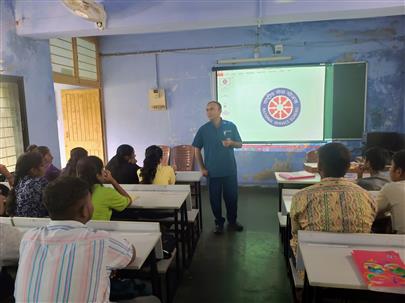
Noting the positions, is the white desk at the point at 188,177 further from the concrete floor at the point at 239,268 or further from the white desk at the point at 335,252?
the white desk at the point at 335,252

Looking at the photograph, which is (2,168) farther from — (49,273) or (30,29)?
(49,273)

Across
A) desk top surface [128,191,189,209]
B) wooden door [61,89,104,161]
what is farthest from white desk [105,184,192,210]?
wooden door [61,89,104,161]

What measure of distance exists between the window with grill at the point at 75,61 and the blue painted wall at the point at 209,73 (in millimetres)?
232

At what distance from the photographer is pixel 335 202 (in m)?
1.62

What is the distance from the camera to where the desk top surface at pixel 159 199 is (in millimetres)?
2449

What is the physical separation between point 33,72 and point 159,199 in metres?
2.37

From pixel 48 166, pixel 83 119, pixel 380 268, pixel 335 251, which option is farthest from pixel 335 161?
pixel 83 119

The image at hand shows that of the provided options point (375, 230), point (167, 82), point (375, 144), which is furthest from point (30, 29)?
point (375, 144)

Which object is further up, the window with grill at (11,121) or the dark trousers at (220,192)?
the window with grill at (11,121)

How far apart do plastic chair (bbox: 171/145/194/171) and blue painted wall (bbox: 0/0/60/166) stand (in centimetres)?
207

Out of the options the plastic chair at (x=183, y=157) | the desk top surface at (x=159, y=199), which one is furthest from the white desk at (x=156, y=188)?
the plastic chair at (x=183, y=157)

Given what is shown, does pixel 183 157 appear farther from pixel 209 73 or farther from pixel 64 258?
pixel 64 258

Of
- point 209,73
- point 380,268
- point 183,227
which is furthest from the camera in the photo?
point 209,73

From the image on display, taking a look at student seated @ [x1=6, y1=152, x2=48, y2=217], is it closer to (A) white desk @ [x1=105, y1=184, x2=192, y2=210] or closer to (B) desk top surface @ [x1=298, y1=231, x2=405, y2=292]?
(A) white desk @ [x1=105, y1=184, x2=192, y2=210]
